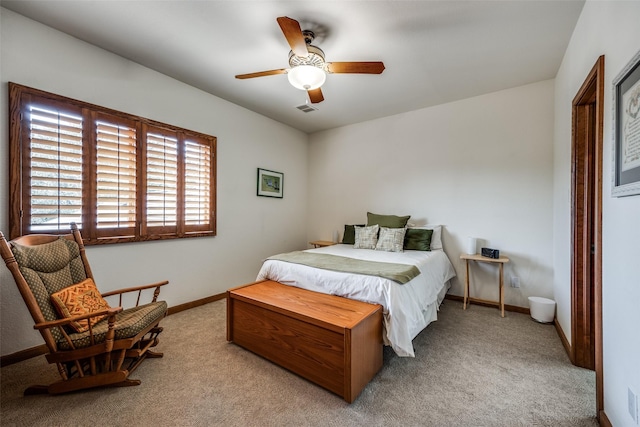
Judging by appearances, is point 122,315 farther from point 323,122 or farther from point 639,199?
point 323,122

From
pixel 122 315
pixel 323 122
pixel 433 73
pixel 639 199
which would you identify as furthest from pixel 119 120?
pixel 639 199

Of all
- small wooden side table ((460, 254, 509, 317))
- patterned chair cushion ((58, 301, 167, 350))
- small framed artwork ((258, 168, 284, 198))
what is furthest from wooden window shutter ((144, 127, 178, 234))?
small wooden side table ((460, 254, 509, 317))

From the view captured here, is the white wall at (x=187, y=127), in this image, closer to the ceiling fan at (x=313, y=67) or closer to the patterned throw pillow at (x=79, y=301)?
the patterned throw pillow at (x=79, y=301)

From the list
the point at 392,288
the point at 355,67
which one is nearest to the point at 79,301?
the point at 392,288

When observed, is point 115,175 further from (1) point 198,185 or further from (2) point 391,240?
(2) point 391,240

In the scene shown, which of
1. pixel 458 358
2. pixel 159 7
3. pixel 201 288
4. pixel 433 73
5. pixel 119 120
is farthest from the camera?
pixel 201 288

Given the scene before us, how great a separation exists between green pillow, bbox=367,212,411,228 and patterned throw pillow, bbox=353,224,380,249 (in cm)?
15

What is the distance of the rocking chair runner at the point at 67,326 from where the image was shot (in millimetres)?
1624

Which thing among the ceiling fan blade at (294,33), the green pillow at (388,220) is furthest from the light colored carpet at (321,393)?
the ceiling fan blade at (294,33)

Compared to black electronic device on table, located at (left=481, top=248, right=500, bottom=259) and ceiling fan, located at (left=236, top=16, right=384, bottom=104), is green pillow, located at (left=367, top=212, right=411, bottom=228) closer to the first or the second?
black electronic device on table, located at (left=481, top=248, right=500, bottom=259)

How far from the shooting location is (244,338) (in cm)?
232

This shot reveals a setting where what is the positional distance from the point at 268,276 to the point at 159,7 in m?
2.50

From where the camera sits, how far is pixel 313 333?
6.07 ft

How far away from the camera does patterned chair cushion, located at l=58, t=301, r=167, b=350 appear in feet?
5.60
